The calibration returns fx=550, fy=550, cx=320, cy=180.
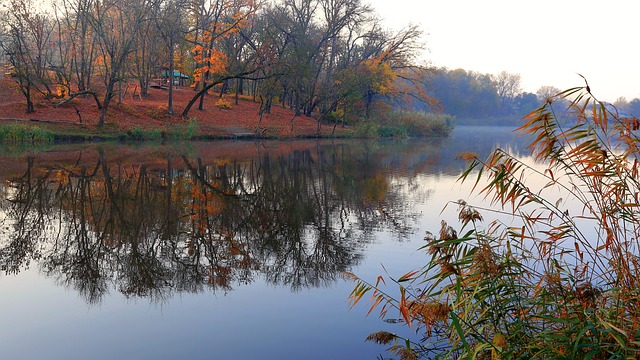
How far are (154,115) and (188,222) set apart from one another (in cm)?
3064

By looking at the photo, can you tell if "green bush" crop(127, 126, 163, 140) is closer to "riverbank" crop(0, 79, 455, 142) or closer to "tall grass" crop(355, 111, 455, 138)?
"riverbank" crop(0, 79, 455, 142)

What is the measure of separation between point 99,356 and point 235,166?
17.0 meters

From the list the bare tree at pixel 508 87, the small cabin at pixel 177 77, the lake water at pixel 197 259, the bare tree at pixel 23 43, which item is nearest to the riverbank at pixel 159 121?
the bare tree at pixel 23 43

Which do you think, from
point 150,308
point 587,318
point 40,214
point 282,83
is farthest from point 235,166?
point 282,83

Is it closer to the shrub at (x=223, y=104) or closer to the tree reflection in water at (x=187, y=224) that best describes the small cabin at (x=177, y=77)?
the shrub at (x=223, y=104)

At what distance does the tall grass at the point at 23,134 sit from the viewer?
30328 mm

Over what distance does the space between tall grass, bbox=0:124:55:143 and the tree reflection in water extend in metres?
12.1

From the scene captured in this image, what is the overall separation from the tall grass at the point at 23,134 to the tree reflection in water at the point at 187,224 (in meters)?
12.1

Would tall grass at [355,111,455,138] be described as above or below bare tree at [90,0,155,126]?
below

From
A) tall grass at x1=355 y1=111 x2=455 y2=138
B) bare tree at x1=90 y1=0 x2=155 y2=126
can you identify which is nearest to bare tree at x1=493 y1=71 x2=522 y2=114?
tall grass at x1=355 y1=111 x2=455 y2=138

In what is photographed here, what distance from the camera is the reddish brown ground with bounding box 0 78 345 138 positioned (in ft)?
116

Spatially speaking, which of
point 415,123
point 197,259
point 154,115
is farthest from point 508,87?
point 197,259

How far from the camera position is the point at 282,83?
4647 cm

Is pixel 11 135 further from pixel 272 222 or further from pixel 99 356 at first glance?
pixel 99 356
